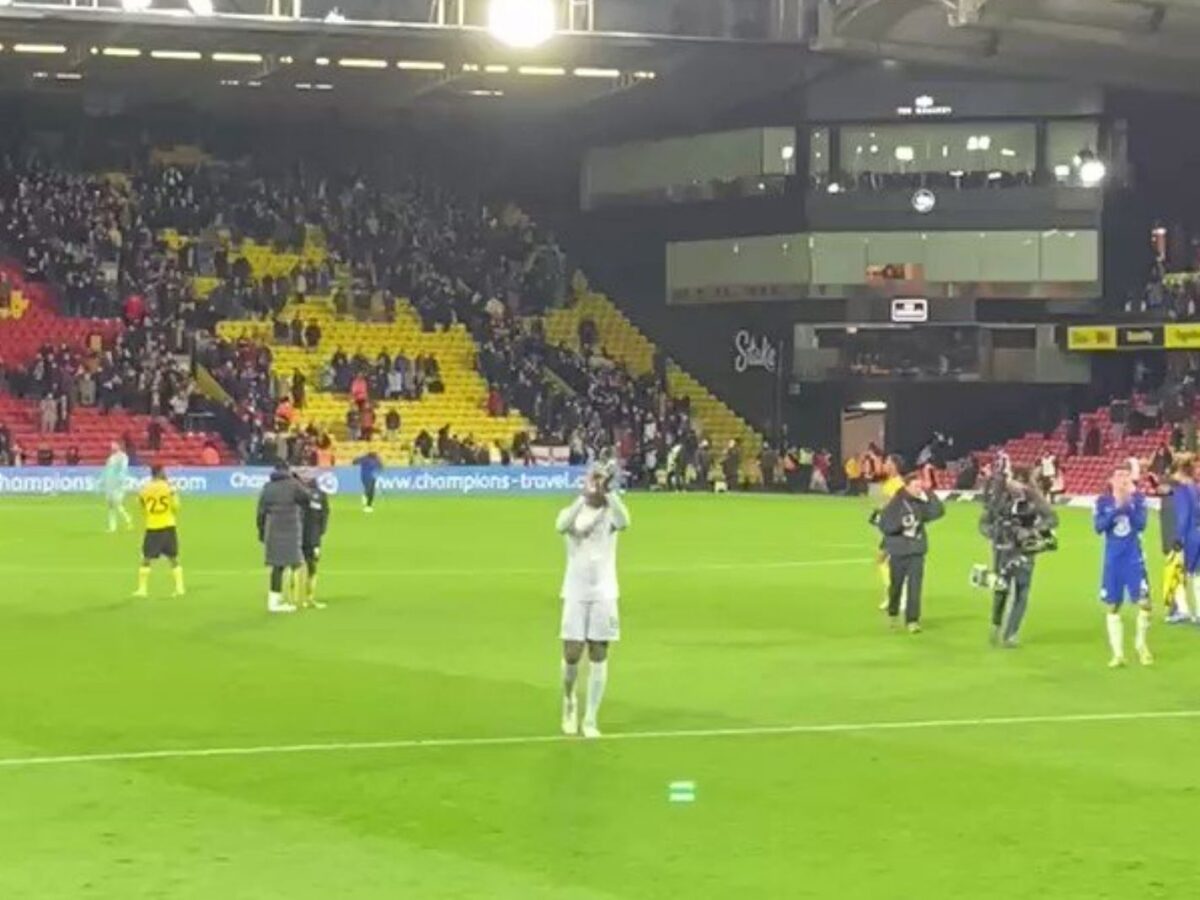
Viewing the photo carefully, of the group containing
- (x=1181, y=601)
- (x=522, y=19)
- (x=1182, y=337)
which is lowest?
(x=1181, y=601)

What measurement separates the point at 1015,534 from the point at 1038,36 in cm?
3106

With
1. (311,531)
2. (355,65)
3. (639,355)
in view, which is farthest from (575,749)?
(639,355)

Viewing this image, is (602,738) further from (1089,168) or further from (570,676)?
(1089,168)

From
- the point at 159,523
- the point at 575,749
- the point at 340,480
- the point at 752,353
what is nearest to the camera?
the point at 575,749

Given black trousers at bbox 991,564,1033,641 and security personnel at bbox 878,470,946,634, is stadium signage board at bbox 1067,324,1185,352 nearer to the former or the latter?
security personnel at bbox 878,470,946,634

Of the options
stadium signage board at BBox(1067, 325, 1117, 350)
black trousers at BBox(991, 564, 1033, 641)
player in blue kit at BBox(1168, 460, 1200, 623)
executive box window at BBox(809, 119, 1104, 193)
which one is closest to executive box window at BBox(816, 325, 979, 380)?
stadium signage board at BBox(1067, 325, 1117, 350)

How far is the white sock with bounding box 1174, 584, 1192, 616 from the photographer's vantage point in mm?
28281

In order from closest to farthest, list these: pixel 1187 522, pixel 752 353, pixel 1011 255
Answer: pixel 1187 522 → pixel 1011 255 → pixel 752 353

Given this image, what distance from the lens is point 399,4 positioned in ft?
176

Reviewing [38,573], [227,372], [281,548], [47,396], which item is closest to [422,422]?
[227,372]

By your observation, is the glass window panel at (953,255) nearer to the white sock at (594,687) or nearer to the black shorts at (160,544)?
the black shorts at (160,544)

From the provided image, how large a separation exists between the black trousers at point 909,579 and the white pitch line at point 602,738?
7.20 m

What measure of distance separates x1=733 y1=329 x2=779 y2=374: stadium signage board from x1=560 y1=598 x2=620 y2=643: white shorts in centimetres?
5236

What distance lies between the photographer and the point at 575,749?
1731cm
